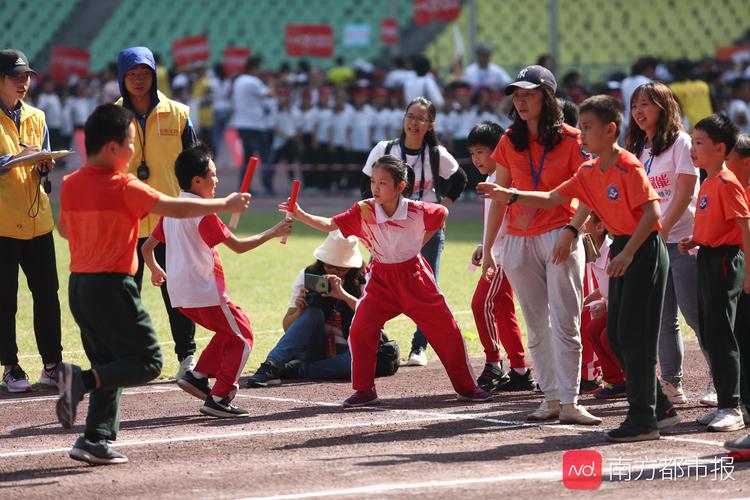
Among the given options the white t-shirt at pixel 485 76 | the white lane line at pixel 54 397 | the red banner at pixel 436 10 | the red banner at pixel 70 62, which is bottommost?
the white lane line at pixel 54 397

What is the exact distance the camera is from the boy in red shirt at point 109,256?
Answer: 663 centimetres

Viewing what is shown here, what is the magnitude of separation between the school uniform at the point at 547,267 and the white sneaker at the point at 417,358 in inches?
91.2

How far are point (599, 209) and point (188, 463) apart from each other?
8.41 ft

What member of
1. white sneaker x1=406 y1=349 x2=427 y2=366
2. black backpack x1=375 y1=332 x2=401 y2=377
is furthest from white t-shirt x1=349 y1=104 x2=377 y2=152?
black backpack x1=375 y1=332 x2=401 y2=377

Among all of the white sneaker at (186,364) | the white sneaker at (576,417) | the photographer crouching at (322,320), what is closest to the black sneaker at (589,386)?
the white sneaker at (576,417)

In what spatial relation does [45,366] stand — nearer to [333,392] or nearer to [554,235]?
[333,392]

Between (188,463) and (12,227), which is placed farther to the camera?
(12,227)

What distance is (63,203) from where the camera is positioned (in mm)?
6723

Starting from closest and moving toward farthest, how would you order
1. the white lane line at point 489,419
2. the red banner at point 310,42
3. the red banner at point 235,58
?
the white lane line at point 489,419 → the red banner at point 310,42 → the red banner at point 235,58

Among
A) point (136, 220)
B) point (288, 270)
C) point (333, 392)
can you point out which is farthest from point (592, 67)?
point (136, 220)

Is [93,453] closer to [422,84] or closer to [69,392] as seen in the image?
[69,392]

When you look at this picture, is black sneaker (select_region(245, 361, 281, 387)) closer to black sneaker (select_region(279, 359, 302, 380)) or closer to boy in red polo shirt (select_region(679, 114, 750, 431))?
black sneaker (select_region(279, 359, 302, 380))

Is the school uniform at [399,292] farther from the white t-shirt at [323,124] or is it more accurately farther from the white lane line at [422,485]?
the white t-shirt at [323,124]

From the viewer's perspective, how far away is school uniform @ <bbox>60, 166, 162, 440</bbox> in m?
6.62
